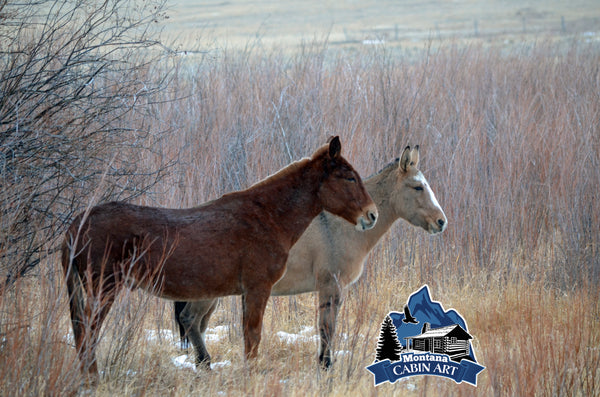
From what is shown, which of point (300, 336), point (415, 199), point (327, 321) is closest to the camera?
point (327, 321)

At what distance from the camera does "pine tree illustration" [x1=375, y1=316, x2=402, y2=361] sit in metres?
3.65

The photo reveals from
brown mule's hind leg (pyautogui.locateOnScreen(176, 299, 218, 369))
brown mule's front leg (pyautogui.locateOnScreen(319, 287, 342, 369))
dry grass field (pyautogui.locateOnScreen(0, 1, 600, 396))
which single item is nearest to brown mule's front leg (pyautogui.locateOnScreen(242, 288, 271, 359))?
dry grass field (pyautogui.locateOnScreen(0, 1, 600, 396))

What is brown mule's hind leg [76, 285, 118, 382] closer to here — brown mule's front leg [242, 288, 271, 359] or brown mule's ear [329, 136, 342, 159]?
brown mule's front leg [242, 288, 271, 359]

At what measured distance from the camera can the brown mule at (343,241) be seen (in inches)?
166

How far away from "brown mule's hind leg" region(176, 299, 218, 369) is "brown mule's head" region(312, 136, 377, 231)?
96 cm

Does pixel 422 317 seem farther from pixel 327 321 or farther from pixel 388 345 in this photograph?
pixel 327 321

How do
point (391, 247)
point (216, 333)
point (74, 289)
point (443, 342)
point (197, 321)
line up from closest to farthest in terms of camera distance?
point (74, 289), point (443, 342), point (197, 321), point (216, 333), point (391, 247)

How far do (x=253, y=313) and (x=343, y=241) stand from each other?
41.6 inches

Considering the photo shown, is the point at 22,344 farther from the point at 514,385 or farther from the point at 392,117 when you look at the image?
the point at 392,117

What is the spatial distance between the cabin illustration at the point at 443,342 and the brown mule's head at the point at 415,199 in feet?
2.49

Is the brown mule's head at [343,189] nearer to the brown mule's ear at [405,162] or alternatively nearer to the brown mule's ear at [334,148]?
the brown mule's ear at [334,148]

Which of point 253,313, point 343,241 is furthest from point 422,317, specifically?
point 253,313

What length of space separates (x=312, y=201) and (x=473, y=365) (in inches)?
48.1

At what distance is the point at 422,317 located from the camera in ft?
12.4
